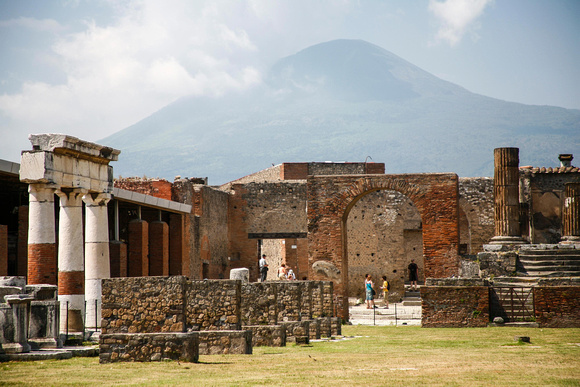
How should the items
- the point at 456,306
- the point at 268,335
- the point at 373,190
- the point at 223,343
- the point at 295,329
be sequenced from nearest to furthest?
the point at 223,343 → the point at 268,335 → the point at 295,329 → the point at 456,306 → the point at 373,190

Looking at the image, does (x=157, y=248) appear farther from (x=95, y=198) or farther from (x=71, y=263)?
(x=71, y=263)

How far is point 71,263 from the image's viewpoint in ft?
57.1

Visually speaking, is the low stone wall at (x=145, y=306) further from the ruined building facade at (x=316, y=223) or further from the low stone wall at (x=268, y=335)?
the ruined building facade at (x=316, y=223)

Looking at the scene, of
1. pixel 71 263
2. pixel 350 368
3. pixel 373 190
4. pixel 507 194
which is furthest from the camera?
pixel 373 190

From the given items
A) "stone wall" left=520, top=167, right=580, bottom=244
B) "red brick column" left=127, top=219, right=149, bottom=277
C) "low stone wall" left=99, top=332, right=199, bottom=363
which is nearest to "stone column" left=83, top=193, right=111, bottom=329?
"low stone wall" left=99, top=332, right=199, bottom=363

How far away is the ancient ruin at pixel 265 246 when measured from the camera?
1353cm

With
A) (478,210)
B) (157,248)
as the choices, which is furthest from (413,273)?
(157,248)

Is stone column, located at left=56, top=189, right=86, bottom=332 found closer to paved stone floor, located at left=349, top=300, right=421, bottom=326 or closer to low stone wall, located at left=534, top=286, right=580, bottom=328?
paved stone floor, located at left=349, top=300, right=421, bottom=326

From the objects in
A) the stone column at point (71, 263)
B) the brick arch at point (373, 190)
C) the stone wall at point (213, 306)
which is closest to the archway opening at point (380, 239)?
the brick arch at point (373, 190)

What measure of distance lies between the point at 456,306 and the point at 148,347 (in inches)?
457

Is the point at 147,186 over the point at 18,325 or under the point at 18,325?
over

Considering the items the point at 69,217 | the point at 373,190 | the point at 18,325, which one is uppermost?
the point at 373,190

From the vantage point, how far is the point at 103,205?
1894 cm

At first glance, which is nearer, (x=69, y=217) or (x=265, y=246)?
(x=69, y=217)
